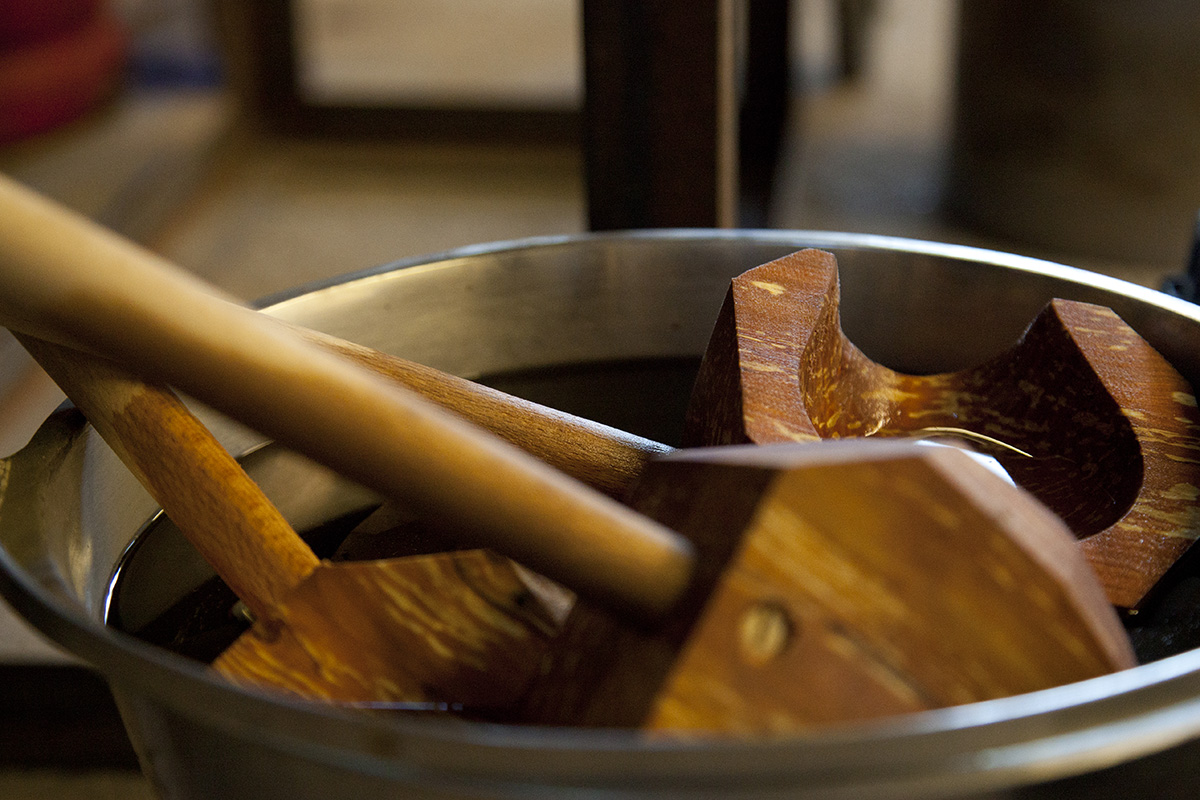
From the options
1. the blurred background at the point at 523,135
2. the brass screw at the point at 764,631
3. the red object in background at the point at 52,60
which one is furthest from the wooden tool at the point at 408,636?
the red object in background at the point at 52,60

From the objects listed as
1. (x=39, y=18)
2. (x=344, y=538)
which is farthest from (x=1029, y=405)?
(x=39, y=18)

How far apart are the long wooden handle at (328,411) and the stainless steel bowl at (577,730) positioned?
6cm

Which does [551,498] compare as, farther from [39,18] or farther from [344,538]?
[39,18]

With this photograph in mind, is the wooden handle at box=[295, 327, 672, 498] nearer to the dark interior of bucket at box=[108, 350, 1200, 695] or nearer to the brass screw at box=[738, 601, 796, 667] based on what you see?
the dark interior of bucket at box=[108, 350, 1200, 695]

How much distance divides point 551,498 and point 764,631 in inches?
3.0

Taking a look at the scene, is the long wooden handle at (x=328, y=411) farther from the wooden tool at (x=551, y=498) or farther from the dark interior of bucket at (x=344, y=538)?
the dark interior of bucket at (x=344, y=538)

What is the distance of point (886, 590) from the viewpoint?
326 mm

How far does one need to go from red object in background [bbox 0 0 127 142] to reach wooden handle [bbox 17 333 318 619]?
146 centimetres

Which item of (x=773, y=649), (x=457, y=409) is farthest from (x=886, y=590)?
(x=457, y=409)

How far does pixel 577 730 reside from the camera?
34 centimetres

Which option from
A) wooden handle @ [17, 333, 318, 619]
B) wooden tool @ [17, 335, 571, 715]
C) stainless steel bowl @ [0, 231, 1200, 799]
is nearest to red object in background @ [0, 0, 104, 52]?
stainless steel bowl @ [0, 231, 1200, 799]

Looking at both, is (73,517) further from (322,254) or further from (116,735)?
(322,254)

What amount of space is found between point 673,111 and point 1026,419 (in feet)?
1.61

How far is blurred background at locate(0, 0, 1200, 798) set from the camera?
0.98 m
